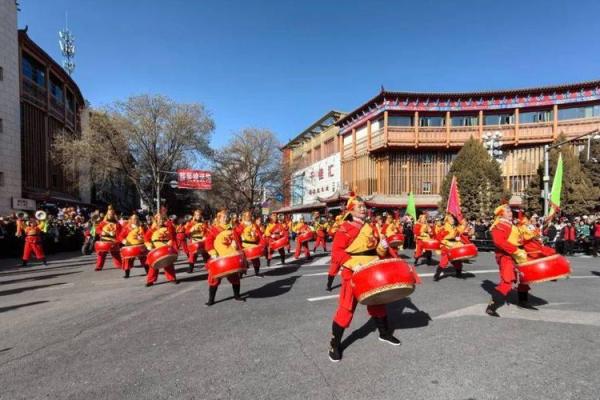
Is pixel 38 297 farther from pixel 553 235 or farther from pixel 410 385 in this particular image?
pixel 553 235

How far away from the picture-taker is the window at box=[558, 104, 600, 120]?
32094mm

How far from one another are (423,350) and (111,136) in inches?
1178

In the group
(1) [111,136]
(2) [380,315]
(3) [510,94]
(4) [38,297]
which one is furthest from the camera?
(3) [510,94]

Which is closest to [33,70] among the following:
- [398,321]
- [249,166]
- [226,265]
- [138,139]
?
[138,139]

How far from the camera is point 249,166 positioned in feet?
140

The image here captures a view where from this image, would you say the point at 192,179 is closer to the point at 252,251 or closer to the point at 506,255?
the point at 252,251

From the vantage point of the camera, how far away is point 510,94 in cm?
3328

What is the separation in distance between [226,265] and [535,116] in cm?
3624

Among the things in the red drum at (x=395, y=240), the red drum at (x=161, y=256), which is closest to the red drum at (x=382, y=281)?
the red drum at (x=161, y=256)

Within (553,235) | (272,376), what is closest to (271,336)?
(272,376)

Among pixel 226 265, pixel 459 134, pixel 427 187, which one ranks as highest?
pixel 459 134

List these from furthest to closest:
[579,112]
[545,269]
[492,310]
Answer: [579,112], [492,310], [545,269]

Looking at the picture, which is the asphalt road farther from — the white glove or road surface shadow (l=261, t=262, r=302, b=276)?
road surface shadow (l=261, t=262, r=302, b=276)

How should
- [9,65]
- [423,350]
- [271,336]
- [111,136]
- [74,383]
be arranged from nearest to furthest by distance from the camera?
[74,383], [423,350], [271,336], [9,65], [111,136]
